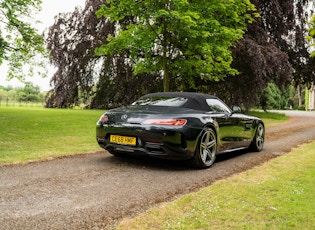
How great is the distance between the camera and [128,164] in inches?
231

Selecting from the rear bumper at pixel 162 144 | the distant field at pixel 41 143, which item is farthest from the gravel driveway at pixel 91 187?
the distant field at pixel 41 143

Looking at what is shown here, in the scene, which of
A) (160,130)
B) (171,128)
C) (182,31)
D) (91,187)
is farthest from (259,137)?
(182,31)

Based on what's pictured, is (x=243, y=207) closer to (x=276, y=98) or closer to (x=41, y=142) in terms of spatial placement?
(x=41, y=142)

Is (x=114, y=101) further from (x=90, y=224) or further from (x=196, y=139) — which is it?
(x=90, y=224)

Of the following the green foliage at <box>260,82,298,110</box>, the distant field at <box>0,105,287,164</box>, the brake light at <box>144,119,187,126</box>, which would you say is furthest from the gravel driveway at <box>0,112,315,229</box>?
the green foliage at <box>260,82,298,110</box>

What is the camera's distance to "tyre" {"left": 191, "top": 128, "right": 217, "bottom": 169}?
563cm

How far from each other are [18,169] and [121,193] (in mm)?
2140

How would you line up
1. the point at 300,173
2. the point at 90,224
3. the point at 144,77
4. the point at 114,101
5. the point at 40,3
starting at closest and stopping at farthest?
the point at 90,224
the point at 300,173
the point at 40,3
the point at 144,77
the point at 114,101

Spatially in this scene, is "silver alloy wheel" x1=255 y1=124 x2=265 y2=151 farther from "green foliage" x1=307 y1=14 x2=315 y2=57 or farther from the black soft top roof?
"green foliage" x1=307 y1=14 x2=315 y2=57

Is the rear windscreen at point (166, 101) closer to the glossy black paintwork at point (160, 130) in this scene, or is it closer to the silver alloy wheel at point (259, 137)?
the glossy black paintwork at point (160, 130)

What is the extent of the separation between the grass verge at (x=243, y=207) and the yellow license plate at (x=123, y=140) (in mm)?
1560

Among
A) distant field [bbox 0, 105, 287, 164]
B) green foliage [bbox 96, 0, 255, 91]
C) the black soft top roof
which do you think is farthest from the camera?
green foliage [bbox 96, 0, 255, 91]

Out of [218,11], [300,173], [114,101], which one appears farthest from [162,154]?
[114,101]

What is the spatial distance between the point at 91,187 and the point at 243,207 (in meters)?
1.91
